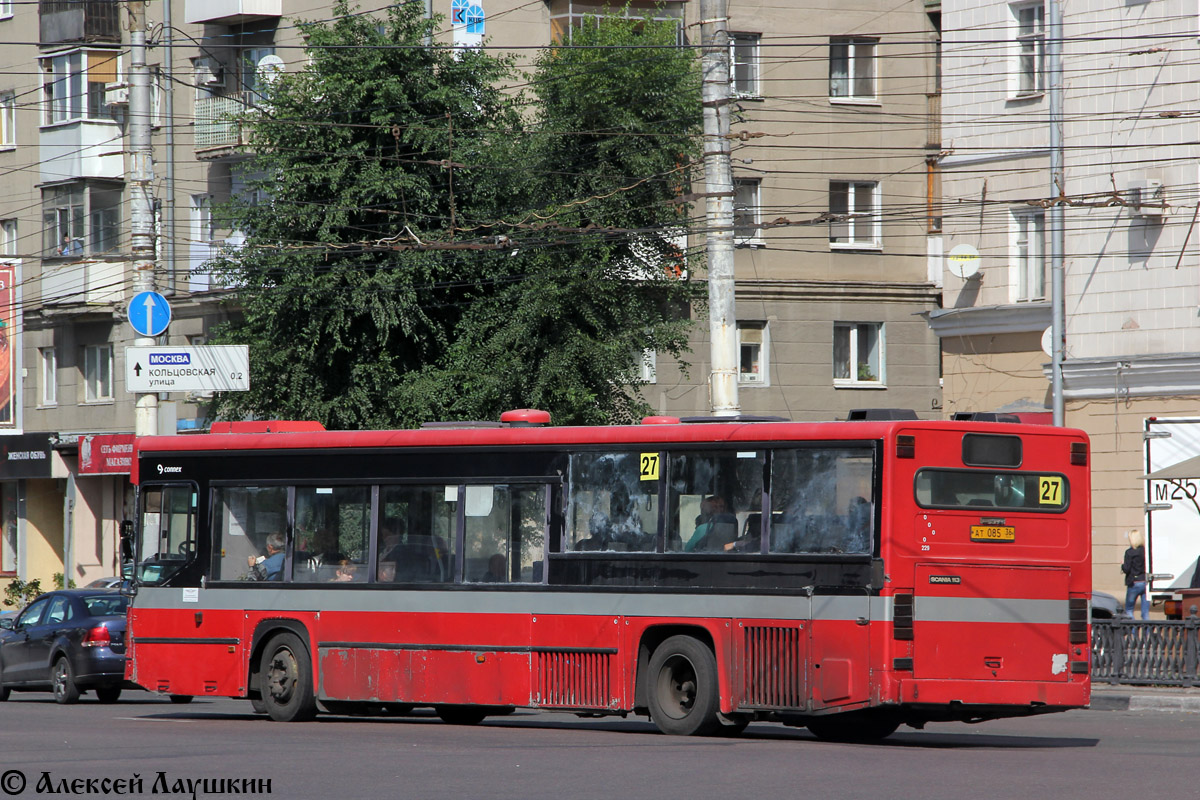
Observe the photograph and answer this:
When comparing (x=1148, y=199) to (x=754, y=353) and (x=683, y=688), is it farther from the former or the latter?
(x=683, y=688)

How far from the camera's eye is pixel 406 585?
55.2 feet

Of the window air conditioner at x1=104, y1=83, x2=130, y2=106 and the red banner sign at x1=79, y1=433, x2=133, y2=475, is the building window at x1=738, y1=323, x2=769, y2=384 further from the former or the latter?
the window air conditioner at x1=104, y1=83, x2=130, y2=106

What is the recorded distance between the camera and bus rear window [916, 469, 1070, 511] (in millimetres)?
14398

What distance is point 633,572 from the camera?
612 inches

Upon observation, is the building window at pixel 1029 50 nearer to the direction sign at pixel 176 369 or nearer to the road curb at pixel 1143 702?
the road curb at pixel 1143 702

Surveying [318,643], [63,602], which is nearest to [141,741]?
[318,643]

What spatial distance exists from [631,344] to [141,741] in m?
16.6

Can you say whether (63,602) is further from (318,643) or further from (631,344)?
(631,344)

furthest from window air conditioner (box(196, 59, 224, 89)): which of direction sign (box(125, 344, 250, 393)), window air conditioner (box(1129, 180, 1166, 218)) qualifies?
window air conditioner (box(1129, 180, 1166, 218))

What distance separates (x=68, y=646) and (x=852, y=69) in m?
24.7

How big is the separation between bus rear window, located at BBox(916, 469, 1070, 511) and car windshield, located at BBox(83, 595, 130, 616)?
11632mm

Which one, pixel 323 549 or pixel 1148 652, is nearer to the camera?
pixel 323 549

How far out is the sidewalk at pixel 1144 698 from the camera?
19891 millimetres

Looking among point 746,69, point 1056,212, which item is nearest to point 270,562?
point 1056,212
